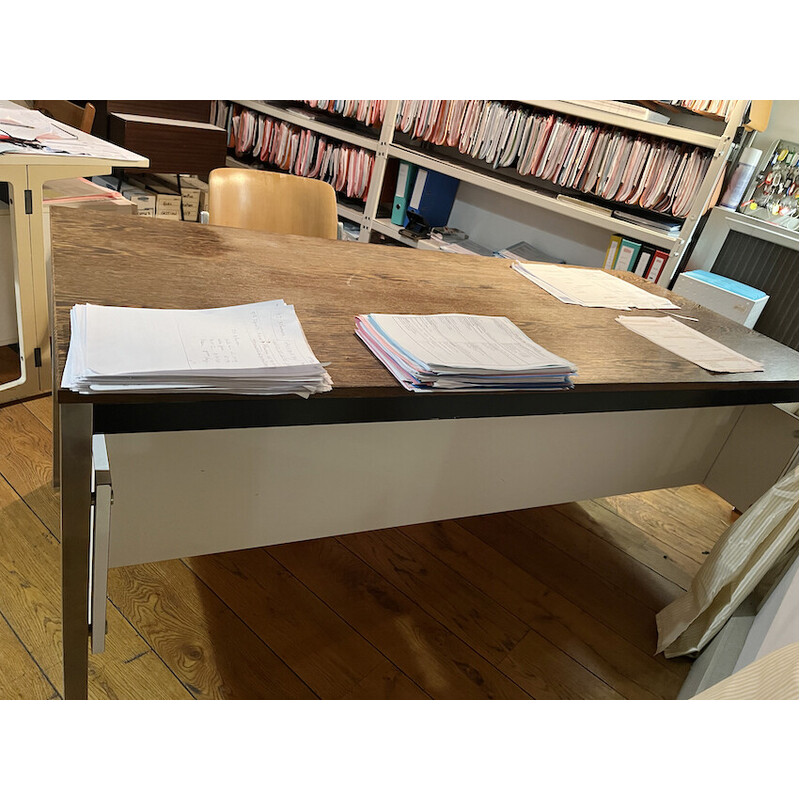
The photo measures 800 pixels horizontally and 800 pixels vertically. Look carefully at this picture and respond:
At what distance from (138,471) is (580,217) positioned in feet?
7.70

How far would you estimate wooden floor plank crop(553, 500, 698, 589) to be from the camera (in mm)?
2033

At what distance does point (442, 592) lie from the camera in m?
1.75

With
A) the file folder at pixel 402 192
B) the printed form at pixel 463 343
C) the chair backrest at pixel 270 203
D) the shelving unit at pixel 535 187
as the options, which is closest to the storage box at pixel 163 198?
the shelving unit at pixel 535 187

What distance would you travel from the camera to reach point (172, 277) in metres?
1.28

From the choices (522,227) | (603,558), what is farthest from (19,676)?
(522,227)

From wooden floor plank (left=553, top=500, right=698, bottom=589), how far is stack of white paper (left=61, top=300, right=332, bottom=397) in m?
1.43

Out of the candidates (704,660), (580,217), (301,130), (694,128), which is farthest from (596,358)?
(301,130)

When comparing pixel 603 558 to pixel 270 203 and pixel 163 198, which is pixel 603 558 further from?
pixel 163 198

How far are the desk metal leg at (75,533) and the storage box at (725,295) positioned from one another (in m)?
2.27

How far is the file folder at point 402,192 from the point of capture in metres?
3.53

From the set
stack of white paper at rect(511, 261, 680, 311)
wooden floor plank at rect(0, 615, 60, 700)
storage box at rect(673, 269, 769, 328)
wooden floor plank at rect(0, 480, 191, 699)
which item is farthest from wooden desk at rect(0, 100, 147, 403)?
storage box at rect(673, 269, 769, 328)

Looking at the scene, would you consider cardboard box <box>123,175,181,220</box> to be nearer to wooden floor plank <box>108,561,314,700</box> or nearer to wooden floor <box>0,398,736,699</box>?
wooden floor <box>0,398,736,699</box>
